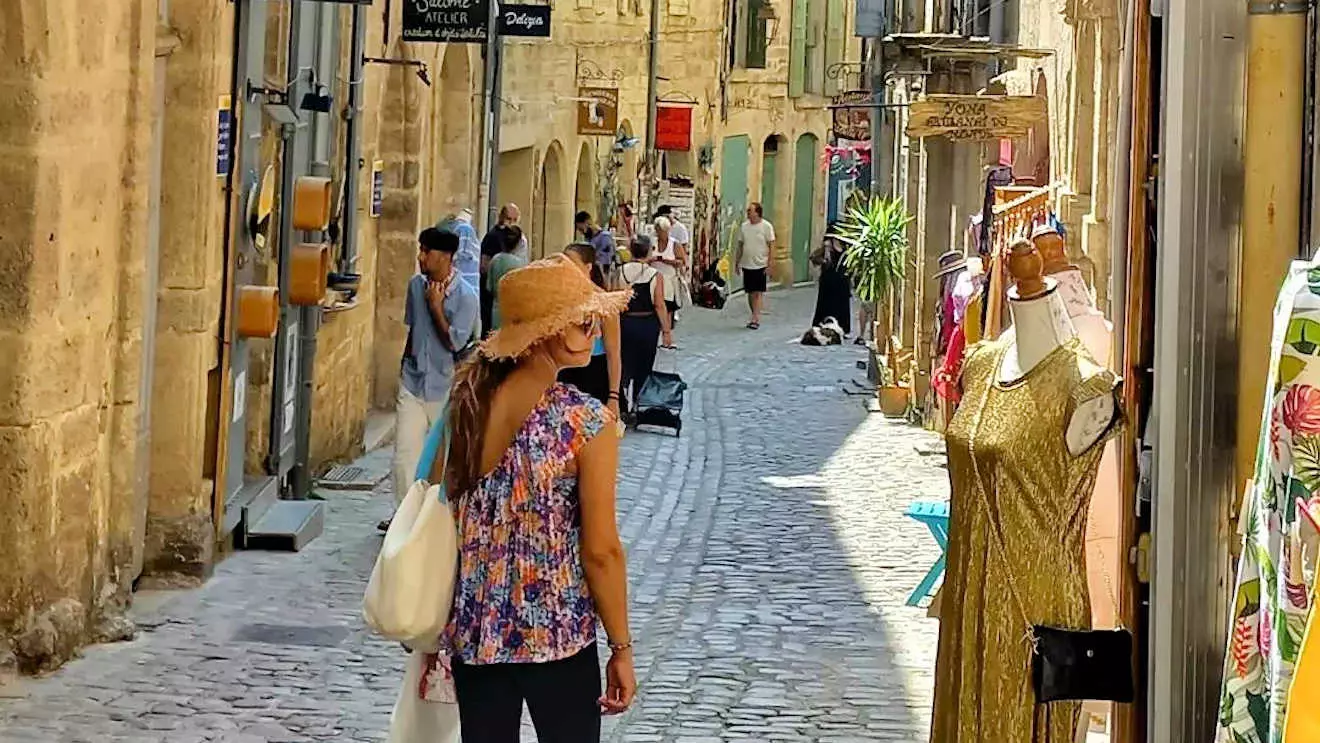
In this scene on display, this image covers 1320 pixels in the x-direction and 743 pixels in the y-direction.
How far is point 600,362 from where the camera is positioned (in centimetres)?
1380

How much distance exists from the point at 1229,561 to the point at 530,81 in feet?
67.9

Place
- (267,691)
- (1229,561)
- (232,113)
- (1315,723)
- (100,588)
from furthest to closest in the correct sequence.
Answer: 1. (232,113)
2. (100,588)
3. (267,691)
4. (1229,561)
5. (1315,723)

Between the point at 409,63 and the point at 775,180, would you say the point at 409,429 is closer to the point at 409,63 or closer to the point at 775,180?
the point at 409,63

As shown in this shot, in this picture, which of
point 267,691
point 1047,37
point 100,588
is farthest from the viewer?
point 1047,37

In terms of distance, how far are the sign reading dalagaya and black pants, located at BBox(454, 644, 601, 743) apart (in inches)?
356

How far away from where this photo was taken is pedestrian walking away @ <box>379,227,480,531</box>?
10664mm

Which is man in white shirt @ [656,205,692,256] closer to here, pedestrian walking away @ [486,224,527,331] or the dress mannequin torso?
pedestrian walking away @ [486,224,527,331]

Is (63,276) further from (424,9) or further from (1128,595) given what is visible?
(424,9)

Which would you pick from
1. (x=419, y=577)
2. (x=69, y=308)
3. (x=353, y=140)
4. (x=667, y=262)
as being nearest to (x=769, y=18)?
(x=667, y=262)

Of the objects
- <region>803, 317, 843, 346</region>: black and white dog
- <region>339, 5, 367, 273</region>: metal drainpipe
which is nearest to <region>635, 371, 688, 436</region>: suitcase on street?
<region>339, 5, 367, 273</region>: metal drainpipe

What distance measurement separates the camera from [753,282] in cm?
3050

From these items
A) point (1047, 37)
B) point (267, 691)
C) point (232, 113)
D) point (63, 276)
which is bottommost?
point (267, 691)

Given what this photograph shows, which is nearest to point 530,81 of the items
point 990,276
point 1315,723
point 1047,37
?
point 1047,37

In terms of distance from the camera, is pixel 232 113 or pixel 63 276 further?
pixel 232 113
